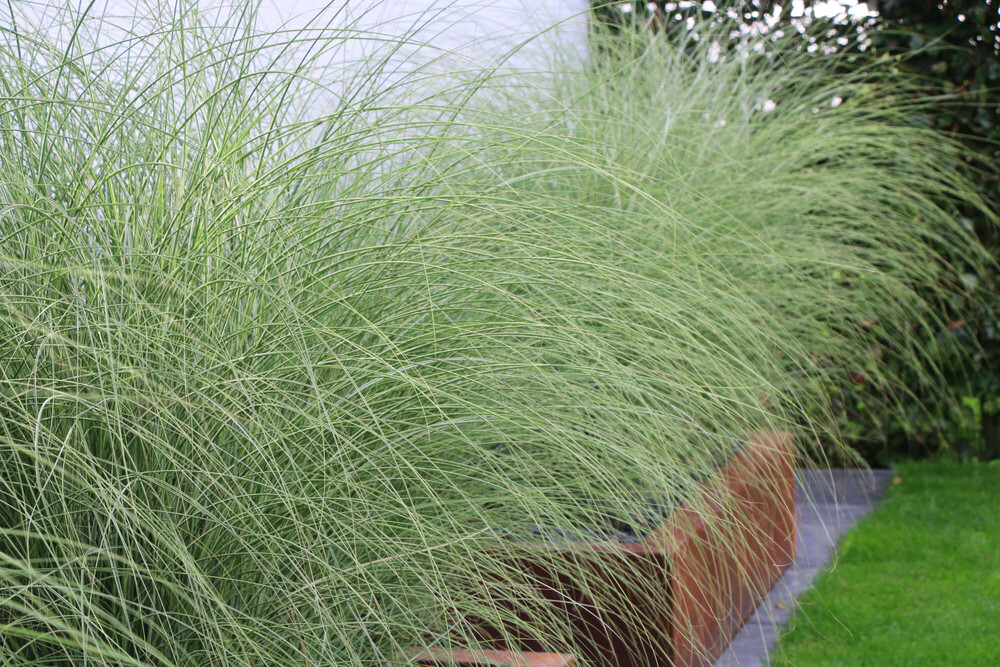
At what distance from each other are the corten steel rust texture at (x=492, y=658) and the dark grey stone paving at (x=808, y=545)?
1.33ft

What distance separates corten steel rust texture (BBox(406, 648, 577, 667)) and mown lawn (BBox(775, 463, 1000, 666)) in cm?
70

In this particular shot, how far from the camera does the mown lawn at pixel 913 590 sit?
2625 mm

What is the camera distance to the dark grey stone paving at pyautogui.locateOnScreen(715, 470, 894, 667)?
2.56 meters

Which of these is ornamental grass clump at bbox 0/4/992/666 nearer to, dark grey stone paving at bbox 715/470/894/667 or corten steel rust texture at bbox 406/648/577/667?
corten steel rust texture at bbox 406/648/577/667

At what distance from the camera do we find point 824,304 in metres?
3.50

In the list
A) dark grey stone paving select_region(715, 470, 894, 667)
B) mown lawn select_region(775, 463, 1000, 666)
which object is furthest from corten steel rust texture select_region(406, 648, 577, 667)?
mown lawn select_region(775, 463, 1000, 666)

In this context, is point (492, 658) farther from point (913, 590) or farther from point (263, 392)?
point (913, 590)

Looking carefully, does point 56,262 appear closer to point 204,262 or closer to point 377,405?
point 204,262

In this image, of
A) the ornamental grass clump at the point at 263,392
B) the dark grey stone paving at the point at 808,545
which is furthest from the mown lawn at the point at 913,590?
the ornamental grass clump at the point at 263,392

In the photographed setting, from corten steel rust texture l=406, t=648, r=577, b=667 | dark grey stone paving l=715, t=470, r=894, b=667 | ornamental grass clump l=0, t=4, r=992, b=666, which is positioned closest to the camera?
ornamental grass clump l=0, t=4, r=992, b=666

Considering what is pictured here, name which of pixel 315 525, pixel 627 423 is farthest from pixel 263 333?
pixel 627 423

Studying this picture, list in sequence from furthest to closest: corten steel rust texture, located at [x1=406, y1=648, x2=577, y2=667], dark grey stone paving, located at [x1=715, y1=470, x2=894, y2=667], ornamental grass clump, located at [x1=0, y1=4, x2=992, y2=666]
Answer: dark grey stone paving, located at [x1=715, y1=470, x2=894, y2=667] < corten steel rust texture, located at [x1=406, y1=648, x2=577, y2=667] < ornamental grass clump, located at [x1=0, y1=4, x2=992, y2=666]

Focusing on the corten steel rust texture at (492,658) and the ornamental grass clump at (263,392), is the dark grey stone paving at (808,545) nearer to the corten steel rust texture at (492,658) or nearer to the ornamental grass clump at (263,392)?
the corten steel rust texture at (492,658)

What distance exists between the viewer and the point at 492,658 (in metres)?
1.54
